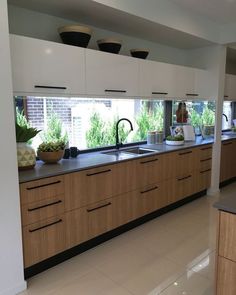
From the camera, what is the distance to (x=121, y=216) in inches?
112

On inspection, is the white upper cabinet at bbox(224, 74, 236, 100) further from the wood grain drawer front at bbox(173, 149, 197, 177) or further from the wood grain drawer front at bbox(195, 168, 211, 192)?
the wood grain drawer front at bbox(173, 149, 197, 177)

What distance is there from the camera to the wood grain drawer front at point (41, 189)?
2.07m

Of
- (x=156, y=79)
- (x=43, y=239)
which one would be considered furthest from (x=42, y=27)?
(x=43, y=239)

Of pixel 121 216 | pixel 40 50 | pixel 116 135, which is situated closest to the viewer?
pixel 40 50

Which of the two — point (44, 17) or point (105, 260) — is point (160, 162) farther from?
point (44, 17)

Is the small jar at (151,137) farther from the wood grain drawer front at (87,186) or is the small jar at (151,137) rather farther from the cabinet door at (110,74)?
the wood grain drawer front at (87,186)

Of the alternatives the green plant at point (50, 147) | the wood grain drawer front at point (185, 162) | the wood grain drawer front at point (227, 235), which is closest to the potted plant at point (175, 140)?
the wood grain drawer front at point (185, 162)

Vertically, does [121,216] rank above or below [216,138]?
below

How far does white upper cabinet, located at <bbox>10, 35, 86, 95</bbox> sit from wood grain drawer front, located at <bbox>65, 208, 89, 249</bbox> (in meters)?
1.12

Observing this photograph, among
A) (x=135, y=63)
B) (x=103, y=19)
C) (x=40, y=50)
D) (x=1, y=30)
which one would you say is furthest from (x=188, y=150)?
(x=1, y=30)

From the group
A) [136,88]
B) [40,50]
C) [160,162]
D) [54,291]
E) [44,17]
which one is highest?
[44,17]

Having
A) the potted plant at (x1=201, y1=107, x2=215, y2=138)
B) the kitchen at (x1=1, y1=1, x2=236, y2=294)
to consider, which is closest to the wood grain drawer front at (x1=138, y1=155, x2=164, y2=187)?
the kitchen at (x1=1, y1=1, x2=236, y2=294)

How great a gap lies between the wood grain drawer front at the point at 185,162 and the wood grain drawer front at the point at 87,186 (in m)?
1.20

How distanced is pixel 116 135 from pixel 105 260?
4.98 feet
